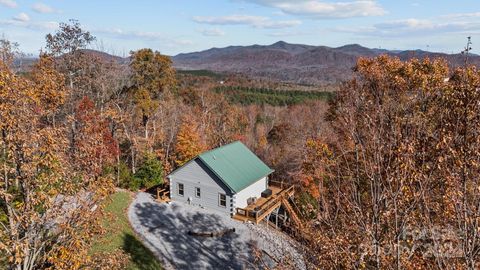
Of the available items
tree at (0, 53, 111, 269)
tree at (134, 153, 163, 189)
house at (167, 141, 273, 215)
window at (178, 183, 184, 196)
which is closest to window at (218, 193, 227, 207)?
house at (167, 141, 273, 215)

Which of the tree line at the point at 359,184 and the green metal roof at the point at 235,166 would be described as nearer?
the tree line at the point at 359,184

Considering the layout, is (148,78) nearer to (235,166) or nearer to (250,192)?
(235,166)

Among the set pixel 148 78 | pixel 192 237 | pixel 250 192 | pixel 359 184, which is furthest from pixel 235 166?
pixel 359 184

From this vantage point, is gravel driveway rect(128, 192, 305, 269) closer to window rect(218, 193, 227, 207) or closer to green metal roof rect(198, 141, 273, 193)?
window rect(218, 193, 227, 207)

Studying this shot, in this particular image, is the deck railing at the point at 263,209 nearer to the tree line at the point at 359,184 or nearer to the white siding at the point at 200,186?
the white siding at the point at 200,186

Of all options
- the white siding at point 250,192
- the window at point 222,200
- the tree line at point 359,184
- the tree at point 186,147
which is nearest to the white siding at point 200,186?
the window at point 222,200

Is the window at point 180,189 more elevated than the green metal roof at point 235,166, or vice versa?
the green metal roof at point 235,166
